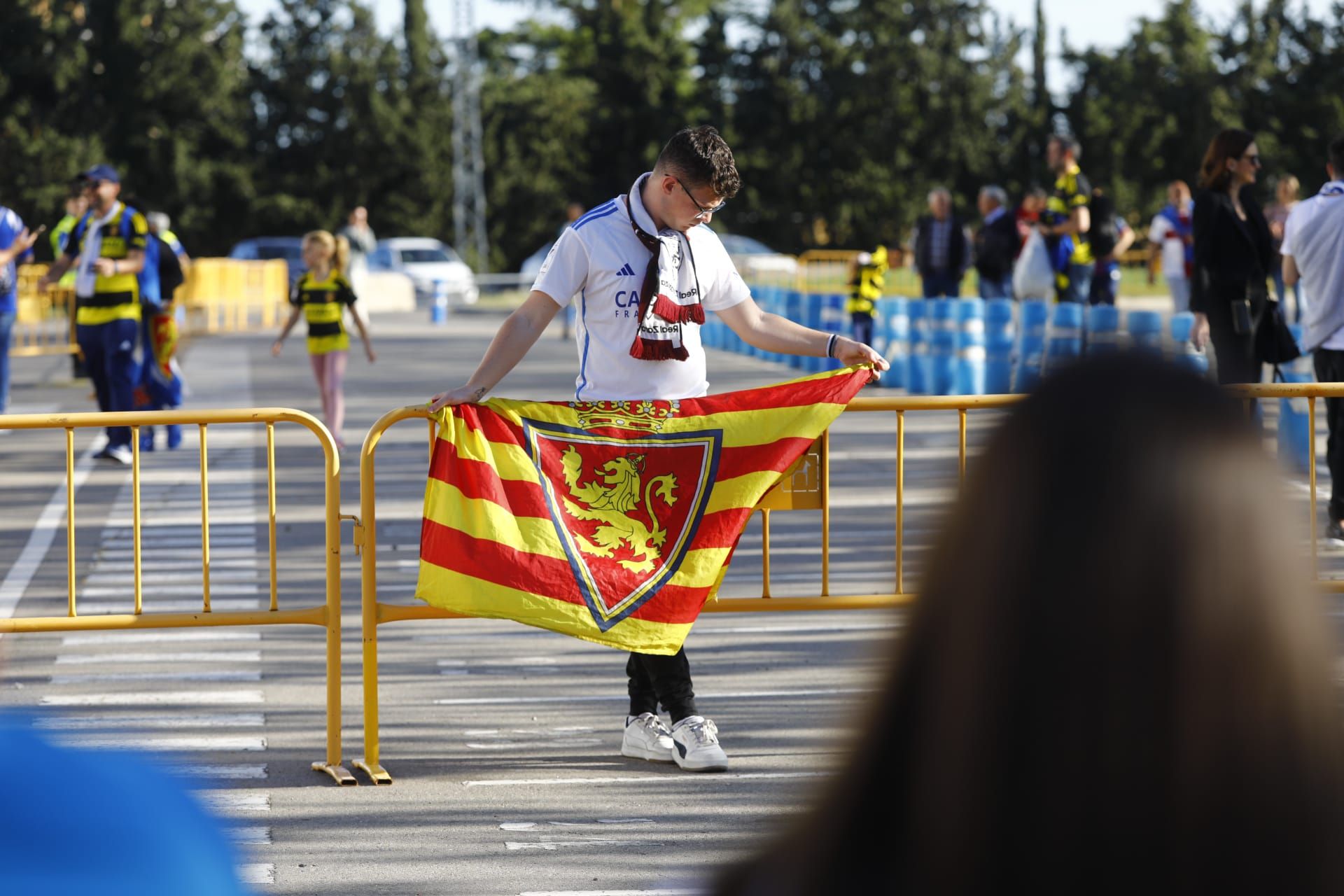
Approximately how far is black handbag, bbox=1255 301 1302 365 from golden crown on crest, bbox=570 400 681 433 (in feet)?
17.4

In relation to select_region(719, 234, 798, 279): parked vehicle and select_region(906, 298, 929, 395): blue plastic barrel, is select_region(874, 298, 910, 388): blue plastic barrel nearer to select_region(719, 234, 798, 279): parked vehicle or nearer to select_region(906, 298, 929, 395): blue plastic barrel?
select_region(906, 298, 929, 395): blue plastic barrel

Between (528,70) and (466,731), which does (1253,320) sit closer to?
(466,731)

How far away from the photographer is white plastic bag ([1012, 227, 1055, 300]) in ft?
58.9

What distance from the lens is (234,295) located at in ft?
130

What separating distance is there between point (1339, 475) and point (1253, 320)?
117 cm

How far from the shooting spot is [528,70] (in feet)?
279

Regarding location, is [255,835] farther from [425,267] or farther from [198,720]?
[425,267]

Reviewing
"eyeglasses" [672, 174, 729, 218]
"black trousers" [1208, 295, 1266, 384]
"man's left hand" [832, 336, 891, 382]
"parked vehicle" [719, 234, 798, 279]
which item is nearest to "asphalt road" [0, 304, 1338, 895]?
"man's left hand" [832, 336, 891, 382]

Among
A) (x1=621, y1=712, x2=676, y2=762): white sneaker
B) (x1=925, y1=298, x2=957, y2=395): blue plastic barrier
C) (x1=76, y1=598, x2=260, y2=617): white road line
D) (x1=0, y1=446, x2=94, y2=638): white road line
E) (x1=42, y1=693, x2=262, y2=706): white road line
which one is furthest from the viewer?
(x1=925, y1=298, x2=957, y2=395): blue plastic barrier

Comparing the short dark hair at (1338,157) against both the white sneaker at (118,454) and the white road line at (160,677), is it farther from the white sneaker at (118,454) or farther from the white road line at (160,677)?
the white sneaker at (118,454)

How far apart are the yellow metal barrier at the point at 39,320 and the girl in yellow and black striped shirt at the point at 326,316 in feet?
44.2

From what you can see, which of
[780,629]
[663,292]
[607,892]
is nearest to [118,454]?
[780,629]

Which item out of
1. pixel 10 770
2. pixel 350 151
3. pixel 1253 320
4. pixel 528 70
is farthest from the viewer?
pixel 528 70

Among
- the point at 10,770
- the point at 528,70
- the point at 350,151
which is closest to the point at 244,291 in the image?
the point at 350,151
